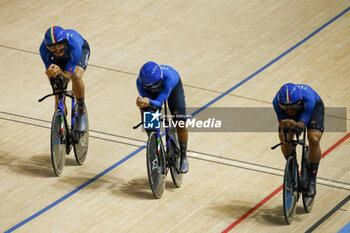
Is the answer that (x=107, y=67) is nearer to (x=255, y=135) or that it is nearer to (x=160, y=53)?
(x=160, y=53)

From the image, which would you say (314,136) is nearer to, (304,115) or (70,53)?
(304,115)

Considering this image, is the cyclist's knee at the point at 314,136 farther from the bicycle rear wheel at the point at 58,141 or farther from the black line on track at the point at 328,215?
the bicycle rear wheel at the point at 58,141

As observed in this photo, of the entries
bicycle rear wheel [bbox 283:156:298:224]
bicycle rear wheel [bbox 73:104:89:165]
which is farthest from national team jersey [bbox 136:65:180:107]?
bicycle rear wheel [bbox 283:156:298:224]

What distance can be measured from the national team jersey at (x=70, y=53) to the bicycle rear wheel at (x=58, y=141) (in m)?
0.44

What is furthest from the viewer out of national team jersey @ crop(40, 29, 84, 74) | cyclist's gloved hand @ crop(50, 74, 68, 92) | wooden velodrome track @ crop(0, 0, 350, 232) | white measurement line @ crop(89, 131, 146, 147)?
white measurement line @ crop(89, 131, 146, 147)

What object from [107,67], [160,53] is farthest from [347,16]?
[107,67]

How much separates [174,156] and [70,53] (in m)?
1.33

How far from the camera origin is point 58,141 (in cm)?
692

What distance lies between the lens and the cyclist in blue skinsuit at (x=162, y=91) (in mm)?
6246

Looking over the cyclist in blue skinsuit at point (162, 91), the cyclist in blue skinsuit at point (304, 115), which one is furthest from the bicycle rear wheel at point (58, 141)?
the cyclist in blue skinsuit at point (304, 115)

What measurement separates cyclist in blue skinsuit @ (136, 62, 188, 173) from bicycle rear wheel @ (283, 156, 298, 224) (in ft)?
3.47

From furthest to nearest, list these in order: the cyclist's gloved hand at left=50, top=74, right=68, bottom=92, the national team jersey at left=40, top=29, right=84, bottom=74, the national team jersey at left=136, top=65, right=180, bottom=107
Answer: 1. the national team jersey at left=40, top=29, right=84, bottom=74
2. the cyclist's gloved hand at left=50, top=74, right=68, bottom=92
3. the national team jersey at left=136, top=65, right=180, bottom=107

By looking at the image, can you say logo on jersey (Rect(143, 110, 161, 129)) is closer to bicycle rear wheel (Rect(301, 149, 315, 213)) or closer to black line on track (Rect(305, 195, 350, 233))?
bicycle rear wheel (Rect(301, 149, 315, 213))

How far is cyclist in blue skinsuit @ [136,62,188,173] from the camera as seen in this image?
6246 millimetres
